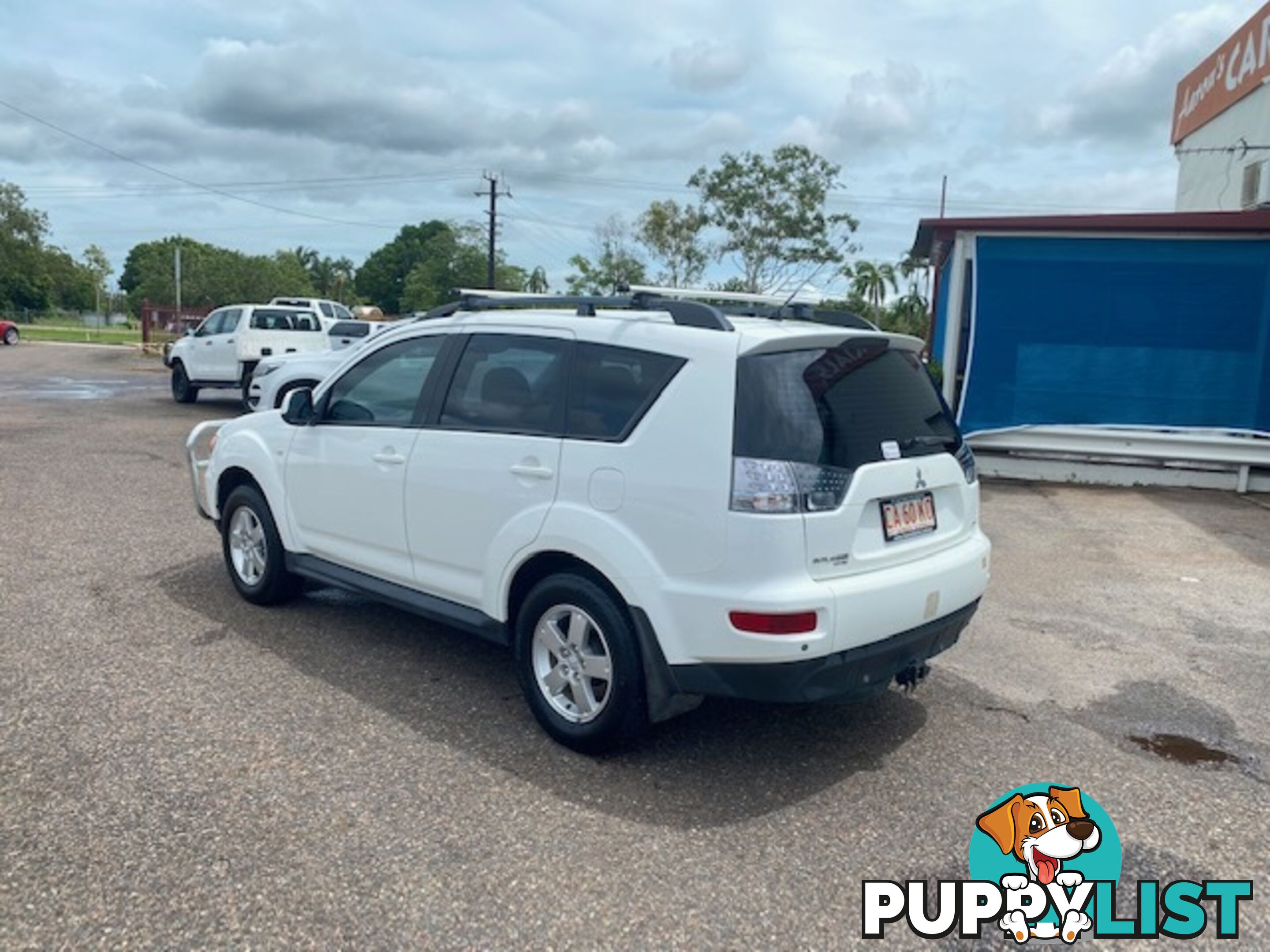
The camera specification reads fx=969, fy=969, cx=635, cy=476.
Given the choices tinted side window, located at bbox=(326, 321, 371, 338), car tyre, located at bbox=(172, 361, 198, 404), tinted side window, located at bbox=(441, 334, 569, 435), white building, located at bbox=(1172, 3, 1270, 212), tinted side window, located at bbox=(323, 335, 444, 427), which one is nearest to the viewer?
tinted side window, located at bbox=(441, 334, 569, 435)

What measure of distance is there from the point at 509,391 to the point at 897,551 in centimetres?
176

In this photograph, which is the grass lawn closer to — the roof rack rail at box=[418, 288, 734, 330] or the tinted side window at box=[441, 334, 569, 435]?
the roof rack rail at box=[418, 288, 734, 330]

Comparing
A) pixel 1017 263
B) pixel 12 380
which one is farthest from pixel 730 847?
pixel 12 380

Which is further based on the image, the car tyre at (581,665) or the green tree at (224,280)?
the green tree at (224,280)

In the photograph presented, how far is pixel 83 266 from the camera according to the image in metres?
96.7

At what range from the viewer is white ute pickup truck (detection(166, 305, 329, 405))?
17.1 m

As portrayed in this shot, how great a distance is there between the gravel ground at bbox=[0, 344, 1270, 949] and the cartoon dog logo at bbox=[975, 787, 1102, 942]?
0.09 metres

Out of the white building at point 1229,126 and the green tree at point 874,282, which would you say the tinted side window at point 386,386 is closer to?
the white building at point 1229,126

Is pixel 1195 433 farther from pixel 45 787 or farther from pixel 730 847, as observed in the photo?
pixel 45 787

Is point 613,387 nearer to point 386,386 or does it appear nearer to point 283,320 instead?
point 386,386

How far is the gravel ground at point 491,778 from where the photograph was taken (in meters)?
2.85

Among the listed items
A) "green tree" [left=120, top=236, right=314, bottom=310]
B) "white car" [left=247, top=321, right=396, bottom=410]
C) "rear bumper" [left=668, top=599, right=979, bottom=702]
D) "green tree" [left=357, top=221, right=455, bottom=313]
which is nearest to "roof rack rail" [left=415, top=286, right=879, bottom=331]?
"rear bumper" [left=668, top=599, right=979, bottom=702]

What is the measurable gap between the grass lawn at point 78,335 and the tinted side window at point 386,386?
50816mm

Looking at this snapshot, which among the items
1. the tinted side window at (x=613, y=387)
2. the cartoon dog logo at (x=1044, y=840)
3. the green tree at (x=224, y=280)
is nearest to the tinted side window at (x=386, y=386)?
the tinted side window at (x=613, y=387)
